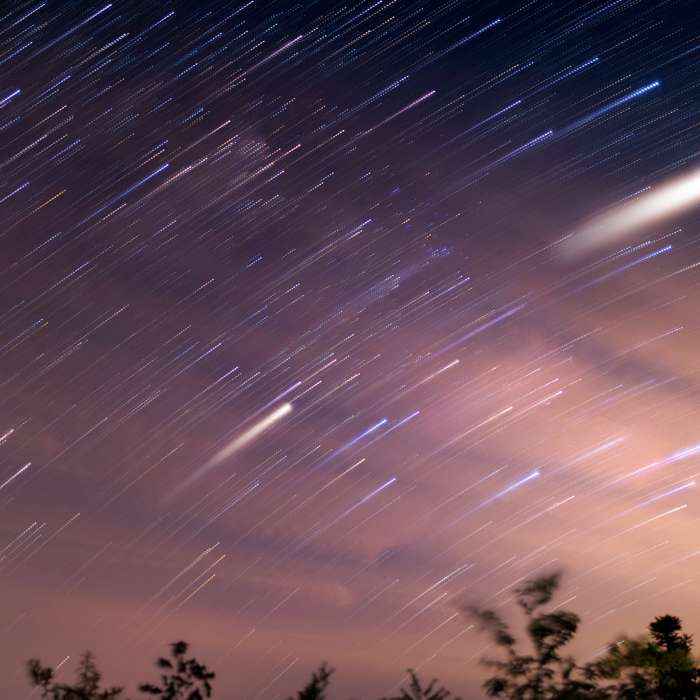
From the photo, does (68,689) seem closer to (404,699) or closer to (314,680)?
(314,680)

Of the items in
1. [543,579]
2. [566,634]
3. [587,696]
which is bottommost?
[587,696]

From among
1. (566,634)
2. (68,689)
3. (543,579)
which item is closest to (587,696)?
(566,634)

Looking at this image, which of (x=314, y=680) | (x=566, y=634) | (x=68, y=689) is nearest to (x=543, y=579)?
(x=566, y=634)

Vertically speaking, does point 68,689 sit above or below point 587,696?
above

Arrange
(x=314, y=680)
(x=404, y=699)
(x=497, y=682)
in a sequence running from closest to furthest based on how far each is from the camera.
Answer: (x=497, y=682)
(x=404, y=699)
(x=314, y=680)

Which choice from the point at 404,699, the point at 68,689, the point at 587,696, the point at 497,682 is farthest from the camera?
the point at 68,689

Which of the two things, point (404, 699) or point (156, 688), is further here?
point (156, 688)

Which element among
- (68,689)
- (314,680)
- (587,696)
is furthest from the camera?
(314,680)

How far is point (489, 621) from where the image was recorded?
1504 centimetres

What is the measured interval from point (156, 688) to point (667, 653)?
43.5 feet

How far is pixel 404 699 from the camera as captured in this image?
15.9 m

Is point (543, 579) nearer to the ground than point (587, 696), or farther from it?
farther from it

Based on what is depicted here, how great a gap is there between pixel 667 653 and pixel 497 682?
141 inches

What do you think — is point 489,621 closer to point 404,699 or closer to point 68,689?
Result: point 404,699
